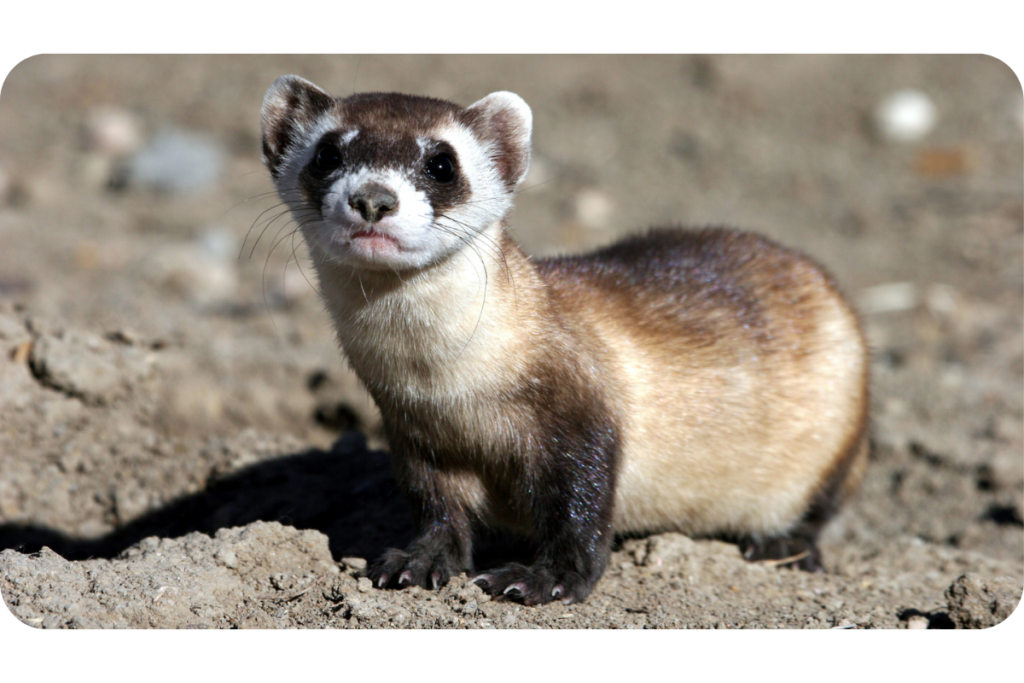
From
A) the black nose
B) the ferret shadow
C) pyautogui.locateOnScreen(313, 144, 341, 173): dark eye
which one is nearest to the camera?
the black nose

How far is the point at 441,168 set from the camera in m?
3.26

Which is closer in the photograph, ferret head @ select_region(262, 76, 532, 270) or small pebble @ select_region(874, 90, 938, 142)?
ferret head @ select_region(262, 76, 532, 270)

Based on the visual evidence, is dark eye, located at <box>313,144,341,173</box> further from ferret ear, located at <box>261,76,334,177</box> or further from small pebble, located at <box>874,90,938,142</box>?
small pebble, located at <box>874,90,938,142</box>

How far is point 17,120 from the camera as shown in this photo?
29.9ft

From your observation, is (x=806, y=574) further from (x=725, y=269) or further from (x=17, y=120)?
(x=17, y=120)

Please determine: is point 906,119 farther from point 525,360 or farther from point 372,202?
point 372,202

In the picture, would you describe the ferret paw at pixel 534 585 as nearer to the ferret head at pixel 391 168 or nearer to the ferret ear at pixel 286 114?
the ferret head at pixel 391 168

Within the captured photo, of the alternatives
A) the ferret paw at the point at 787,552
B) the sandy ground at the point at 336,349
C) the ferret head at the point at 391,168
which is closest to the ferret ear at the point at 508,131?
the ferret head at the point at 391,168

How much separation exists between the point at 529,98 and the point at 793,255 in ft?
17.8

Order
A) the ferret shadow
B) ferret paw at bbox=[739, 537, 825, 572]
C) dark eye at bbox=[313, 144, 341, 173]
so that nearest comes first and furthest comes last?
dark eye at bbox=[313, 144, 341, 173] < the ferret shadow < ferret paw at bbox=[739, 537, 825, 572]

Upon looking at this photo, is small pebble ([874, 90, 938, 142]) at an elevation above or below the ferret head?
above

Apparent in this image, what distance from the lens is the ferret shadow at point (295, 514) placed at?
4121mm

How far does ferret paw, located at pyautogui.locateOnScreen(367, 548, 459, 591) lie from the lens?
11.4 feet

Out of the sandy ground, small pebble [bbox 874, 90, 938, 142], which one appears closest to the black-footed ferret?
the sandy ground
